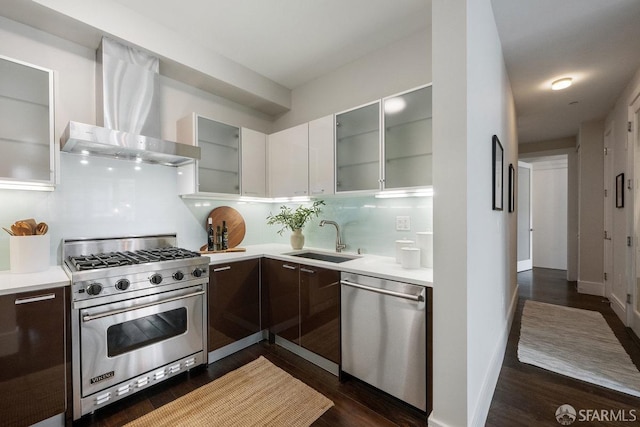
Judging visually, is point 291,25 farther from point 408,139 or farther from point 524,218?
point 524,218

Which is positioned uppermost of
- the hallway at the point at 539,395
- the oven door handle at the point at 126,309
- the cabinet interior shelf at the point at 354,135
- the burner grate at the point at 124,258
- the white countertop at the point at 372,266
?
the cabinet interior shelf at the point at 354,135

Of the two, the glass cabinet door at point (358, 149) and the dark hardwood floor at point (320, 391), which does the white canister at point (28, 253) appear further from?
the glass cabinet door at point (358, 149)

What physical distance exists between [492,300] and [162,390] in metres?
2.47

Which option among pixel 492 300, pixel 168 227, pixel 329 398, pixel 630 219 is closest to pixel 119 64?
pixel 168 227

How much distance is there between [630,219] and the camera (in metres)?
2.84

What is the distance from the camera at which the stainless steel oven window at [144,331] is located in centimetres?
178

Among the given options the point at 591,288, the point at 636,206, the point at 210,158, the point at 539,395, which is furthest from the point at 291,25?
the point at 591,288

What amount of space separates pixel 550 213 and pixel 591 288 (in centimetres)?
244

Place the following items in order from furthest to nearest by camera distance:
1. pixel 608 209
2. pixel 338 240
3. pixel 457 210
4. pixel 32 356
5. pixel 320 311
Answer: pixel 608 209 < pixel 338 240 < pixel 320 311 < pixel 32 356 < pixel 457 210

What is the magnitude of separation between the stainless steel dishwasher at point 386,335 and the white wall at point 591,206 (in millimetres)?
4392

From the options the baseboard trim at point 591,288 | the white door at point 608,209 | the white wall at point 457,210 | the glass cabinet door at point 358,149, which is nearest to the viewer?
the white wall at point 457,210

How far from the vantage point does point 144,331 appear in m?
1.91

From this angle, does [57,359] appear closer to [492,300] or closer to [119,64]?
[119,64]

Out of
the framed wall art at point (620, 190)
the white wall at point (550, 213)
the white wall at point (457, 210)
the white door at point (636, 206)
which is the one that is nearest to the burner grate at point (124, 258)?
the white wall at point (457, 210)
